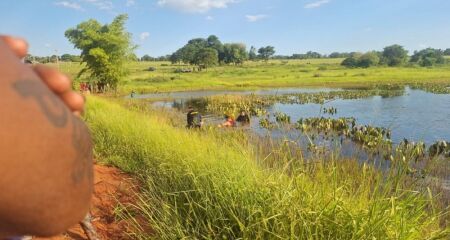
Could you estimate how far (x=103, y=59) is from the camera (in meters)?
40.6

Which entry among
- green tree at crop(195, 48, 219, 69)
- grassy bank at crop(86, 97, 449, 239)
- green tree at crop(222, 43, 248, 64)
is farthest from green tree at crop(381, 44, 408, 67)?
grassy bank at crop(86, 97, 449, 239)

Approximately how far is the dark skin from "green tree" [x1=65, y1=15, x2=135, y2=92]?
41473mm

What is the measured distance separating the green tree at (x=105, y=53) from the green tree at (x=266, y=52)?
4289 inches

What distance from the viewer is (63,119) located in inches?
29.1

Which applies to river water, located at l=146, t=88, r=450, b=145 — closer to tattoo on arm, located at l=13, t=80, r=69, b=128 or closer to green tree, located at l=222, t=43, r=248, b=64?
tattoo on arm, located at l=13, t=80, r=69, b=128

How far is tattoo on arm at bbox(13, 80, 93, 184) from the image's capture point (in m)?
0.70

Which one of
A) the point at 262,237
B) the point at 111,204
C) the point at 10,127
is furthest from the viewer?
the point at 111,204

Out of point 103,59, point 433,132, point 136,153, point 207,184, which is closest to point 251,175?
point 207,184

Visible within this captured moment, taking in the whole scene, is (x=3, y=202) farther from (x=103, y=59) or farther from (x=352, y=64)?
(x=352, y=64)

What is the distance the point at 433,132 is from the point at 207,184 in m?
16.6

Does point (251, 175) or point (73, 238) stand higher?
point (251, 175)

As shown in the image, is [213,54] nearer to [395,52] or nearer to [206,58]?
[206,58]

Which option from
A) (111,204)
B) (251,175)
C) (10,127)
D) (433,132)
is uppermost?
(10,127)

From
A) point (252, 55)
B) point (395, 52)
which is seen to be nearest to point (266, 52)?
point (252, 55)
